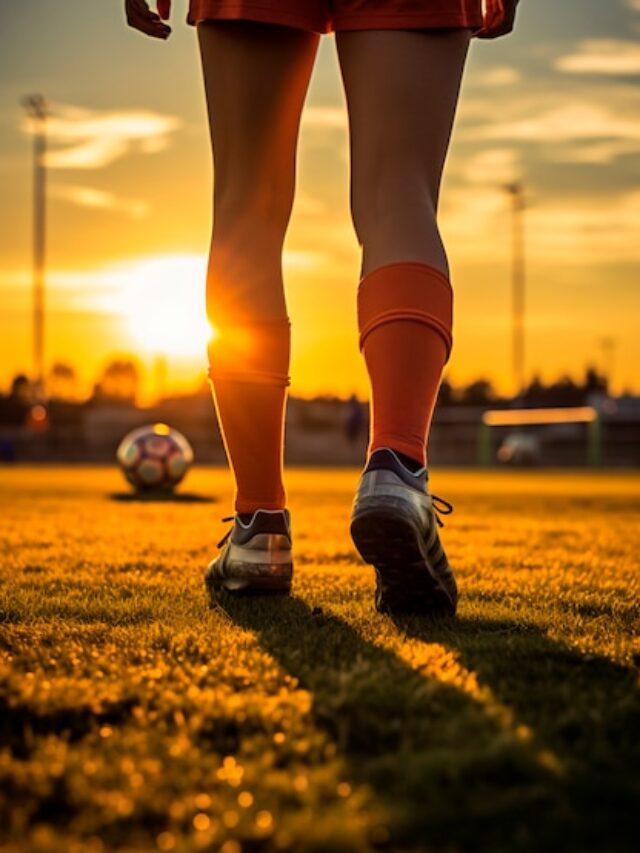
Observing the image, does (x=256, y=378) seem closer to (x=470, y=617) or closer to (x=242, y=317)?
(x=242, y=317)

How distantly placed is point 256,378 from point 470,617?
0.69m

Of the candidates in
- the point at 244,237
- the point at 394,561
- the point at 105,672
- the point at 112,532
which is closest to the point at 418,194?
the point at 244,237

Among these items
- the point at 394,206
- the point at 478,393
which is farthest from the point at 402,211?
the point at 478,393

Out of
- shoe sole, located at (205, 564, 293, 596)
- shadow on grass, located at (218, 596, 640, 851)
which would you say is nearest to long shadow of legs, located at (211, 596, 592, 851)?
shadow on grass, located at (218, 596, 640, 851)

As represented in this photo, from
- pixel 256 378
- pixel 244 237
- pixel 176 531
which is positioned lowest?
pixel 176 531

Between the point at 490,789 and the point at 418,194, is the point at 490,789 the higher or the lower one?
the lower one

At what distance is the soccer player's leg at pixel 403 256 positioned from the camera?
6.79 feet

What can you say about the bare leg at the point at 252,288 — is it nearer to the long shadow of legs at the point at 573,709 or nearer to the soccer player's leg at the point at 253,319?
the soccer player's leg at the point at 253,319

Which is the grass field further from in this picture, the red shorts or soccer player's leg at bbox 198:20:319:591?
→ the red shorts

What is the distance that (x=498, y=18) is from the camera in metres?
2.48

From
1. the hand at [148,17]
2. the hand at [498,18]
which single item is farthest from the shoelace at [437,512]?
the hand at [148,17]

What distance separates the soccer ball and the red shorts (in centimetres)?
741

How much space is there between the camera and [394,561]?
6.58ft

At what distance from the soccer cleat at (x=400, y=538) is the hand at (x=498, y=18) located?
3.23 ft
